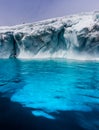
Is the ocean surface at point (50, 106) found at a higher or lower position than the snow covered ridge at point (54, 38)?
lower

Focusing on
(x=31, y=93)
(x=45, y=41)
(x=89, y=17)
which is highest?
(x=89, y=17)

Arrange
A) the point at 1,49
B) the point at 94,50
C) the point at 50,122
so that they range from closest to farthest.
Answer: the point at 50,122 → the point at 94,50 → the point at 1,49

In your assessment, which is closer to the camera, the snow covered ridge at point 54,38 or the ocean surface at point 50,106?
the ocean surface at point 50,106

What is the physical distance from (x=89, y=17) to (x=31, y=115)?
20318 millimetres

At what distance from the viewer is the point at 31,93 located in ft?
24.5

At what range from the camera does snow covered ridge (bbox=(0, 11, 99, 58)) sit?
2147 centimetres

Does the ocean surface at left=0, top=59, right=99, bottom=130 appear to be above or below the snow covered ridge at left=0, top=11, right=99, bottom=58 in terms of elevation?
below

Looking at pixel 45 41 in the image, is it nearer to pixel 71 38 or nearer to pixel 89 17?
pixel 71 38

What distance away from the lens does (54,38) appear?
81.8ft

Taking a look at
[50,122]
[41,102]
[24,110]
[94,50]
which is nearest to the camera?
[50,122]

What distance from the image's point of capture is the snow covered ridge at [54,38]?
21.5 meters

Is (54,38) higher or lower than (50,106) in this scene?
higher

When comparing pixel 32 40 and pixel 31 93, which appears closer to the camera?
pixel 31 93

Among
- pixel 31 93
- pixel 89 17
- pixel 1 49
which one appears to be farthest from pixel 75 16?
pixel 31 93
